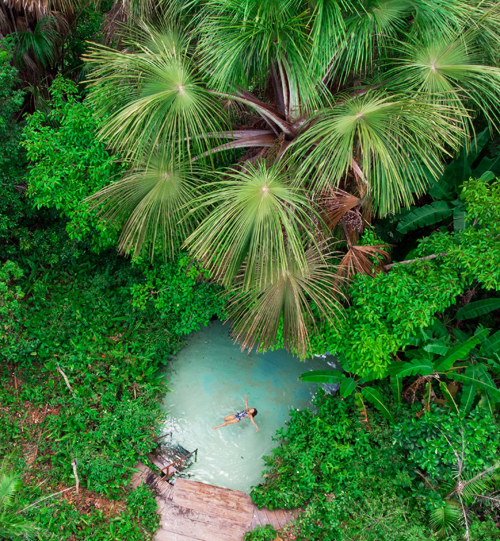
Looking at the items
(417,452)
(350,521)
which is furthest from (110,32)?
(350,521)

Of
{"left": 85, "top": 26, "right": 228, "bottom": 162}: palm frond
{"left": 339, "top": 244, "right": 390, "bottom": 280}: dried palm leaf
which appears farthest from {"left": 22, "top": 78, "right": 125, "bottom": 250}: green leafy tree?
{"left": 339, "top": 244, "right": 390, "bottom": 280}: dried palm leaf

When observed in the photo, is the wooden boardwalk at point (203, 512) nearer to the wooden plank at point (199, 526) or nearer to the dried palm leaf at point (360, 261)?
the wooden plank at point (199, 526)

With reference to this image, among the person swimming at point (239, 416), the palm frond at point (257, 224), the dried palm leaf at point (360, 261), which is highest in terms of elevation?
the palm frond at point (257, 224)

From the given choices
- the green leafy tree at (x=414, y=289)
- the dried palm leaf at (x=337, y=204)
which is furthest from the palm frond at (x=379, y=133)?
the green leafy tree at (x=414, y=289)

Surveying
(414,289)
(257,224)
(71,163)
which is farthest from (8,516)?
(414,289)

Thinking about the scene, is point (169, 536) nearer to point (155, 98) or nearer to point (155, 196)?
point (155, 196)

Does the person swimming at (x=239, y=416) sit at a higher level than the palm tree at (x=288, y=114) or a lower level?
lower

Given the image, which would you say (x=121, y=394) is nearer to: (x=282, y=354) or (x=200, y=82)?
(x=282, y=354)
